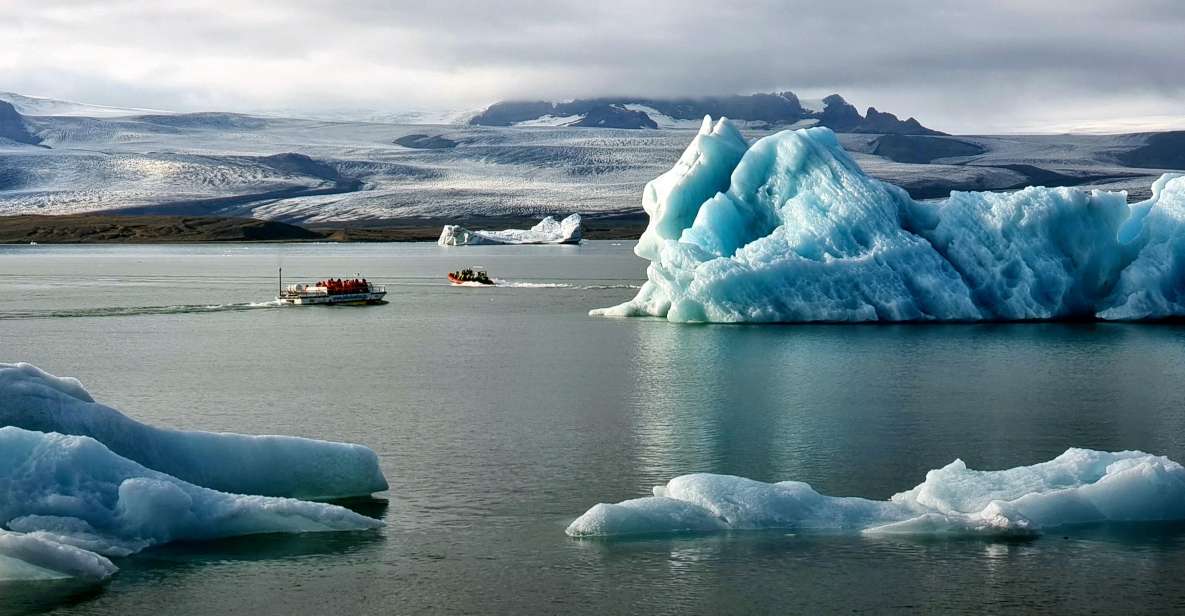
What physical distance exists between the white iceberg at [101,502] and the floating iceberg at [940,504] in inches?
115

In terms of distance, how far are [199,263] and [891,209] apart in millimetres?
46897

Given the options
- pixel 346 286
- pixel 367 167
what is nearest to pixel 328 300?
pixel 346 286

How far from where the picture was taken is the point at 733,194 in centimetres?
3147

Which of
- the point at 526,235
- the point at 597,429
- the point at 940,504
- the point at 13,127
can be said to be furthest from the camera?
the point at 13,127

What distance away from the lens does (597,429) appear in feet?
60.5

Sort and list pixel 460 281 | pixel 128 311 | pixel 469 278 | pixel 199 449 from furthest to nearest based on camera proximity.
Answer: pixel 469 278
pixel 460 281
pixel 128 311
pixel 199 449

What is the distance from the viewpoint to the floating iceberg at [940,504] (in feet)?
41.1

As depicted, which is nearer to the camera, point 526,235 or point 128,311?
point 128,311

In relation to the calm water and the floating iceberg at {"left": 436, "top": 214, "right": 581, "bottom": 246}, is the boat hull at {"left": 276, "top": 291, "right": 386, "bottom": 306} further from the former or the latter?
the floating iceberg at {"left": 436, "top": 214, "right": 581, "bottom": 246}

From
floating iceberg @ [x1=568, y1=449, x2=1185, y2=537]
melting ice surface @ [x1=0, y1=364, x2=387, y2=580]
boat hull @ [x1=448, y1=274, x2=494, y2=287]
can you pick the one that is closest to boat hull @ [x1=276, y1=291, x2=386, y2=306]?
boat hull @ [x1=448, y1=274, x2=494, y2=287]

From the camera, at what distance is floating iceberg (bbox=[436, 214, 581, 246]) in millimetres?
95312

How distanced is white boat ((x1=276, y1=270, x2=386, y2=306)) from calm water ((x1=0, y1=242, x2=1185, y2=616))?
1.18 metres

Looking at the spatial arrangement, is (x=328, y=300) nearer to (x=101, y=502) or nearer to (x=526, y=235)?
(x=101, y=502)

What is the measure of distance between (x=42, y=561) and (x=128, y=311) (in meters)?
28.5
